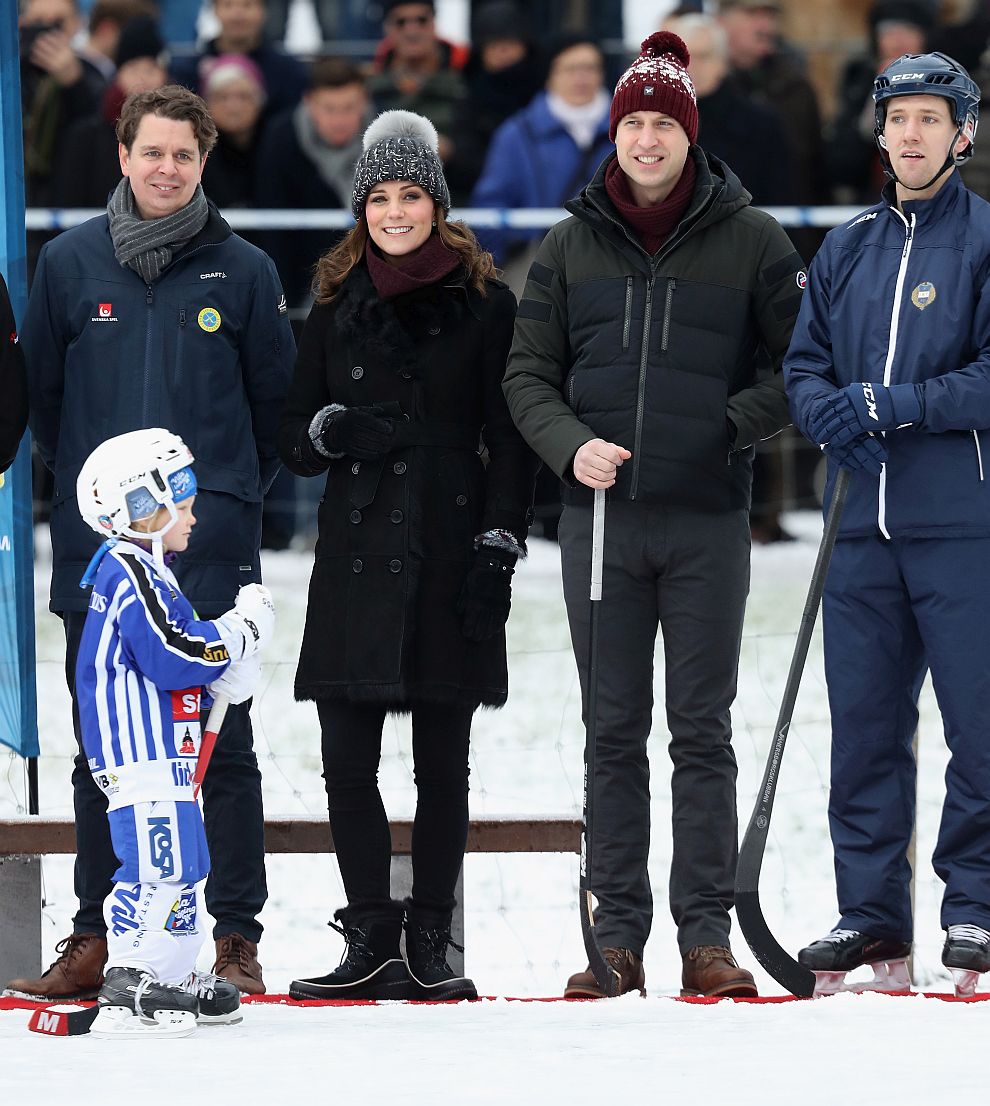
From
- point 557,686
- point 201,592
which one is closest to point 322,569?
point 201,592

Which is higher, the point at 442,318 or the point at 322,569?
the point at 442,318

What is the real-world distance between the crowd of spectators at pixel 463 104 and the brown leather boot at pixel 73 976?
5241 millimetres

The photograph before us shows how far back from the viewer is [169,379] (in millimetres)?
5000

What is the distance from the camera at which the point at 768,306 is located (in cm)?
492

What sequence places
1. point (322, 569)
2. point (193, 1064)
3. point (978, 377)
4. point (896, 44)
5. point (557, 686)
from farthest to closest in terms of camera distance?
point (896, 44) < point (557, 686) < point (322, 569) < point (978, 377) < point (193, 1064)

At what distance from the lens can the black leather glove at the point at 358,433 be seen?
Result: 4.76 metres

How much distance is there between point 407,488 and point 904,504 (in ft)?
3.57

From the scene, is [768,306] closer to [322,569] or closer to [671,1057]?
[322,569]

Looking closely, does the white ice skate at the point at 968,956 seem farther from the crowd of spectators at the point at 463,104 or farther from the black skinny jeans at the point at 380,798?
the crowd of spectators at the point at 463,104

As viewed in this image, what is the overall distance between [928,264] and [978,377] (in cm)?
30

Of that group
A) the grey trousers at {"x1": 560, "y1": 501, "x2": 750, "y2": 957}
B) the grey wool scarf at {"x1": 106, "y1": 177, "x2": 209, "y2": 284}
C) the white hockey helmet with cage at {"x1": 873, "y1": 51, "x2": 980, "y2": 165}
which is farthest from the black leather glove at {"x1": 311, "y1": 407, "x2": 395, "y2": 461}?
the white hockey helmet with cage at {"x1": 873, "y1": 51, "x2": 980, "y2": 165}

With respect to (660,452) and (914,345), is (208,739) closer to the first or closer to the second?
(660,452)

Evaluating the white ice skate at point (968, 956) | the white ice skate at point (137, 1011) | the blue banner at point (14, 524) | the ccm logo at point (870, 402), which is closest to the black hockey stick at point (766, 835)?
the ccm logo at point (870, 402)

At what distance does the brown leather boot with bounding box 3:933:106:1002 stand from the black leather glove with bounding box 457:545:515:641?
1107 millimetres
